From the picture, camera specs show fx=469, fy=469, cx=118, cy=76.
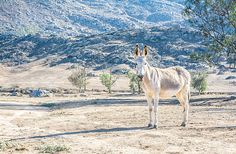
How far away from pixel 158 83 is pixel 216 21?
73.4 ft

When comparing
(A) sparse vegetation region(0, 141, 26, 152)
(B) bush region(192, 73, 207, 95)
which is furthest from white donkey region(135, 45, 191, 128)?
(B) bush region(192, 73, 207, 95)

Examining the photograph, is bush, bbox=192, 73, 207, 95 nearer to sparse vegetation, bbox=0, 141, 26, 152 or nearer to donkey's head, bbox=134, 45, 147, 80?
donkey's head, bbox=134, 45, 147, 80

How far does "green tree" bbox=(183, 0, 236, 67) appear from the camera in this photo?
41344 millimetres

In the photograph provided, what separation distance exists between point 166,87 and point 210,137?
5.62 metres

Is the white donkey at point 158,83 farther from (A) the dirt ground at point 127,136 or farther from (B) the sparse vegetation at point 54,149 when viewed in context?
(B) the sparse vegetation at point 54,149

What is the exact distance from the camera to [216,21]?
46469mm

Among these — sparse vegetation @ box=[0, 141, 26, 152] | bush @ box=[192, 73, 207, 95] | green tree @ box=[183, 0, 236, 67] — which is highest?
green tree @ box=[183, 0, 236, 67]

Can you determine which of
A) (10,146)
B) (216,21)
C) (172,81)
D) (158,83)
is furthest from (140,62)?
(216,21)

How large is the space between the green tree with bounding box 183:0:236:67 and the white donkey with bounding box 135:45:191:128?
42.1 feet

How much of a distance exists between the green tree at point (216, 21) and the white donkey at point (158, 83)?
1282cm

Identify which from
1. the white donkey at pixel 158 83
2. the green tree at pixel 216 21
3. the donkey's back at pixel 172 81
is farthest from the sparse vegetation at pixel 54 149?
the green tree at pixel 216 21

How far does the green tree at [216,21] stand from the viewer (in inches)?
1628

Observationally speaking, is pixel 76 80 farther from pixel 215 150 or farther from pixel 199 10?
pixel 215 150

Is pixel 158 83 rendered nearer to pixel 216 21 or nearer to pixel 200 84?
pixel 216 21
